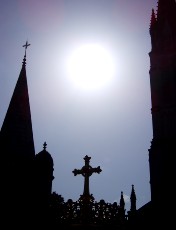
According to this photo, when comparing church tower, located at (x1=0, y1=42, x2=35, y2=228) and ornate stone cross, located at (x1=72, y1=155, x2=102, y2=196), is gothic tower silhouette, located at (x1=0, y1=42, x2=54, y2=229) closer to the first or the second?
church tower, located at (x1=0, y1=42, x2=35, y2=228)

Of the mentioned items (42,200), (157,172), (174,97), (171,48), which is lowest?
(42,200)

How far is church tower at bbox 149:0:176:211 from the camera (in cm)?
2942

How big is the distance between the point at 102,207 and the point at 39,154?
12.2 metres

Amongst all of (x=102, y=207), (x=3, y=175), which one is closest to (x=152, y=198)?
(x=3, y=175)

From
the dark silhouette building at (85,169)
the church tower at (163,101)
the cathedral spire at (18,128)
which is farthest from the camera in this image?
the church tower at (163,101)

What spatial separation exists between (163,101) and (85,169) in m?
21.2

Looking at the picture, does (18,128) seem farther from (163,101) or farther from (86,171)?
(163,101)

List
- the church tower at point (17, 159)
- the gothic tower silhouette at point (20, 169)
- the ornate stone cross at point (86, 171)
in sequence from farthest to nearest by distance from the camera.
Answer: the church tower at point (17, 159), the gothic tower silhouette at point (20, 169), the ornate stone cross at point (86, 171)

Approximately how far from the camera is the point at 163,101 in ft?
108

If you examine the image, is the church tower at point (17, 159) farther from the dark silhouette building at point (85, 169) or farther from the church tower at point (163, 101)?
the church tower at point (163, 101)

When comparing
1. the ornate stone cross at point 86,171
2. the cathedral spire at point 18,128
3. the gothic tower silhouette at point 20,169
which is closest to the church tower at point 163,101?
the gothic tower silhouette at point 20,169

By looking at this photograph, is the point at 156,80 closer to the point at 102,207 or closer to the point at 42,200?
the point at 42,200

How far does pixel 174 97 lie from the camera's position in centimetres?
3256

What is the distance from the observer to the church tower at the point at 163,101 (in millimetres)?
29422
